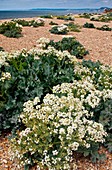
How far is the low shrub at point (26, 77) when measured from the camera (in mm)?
4453

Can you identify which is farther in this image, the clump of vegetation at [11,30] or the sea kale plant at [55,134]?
the clump of vegetation at [11,30]

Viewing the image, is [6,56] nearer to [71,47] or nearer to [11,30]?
[71,47]

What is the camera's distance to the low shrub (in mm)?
4453

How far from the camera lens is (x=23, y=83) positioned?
461 cm

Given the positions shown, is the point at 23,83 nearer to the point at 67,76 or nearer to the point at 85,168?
the point at 67,76

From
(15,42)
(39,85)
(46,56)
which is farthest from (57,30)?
(39,85)

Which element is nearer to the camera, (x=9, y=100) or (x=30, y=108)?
(x=30, y=108)

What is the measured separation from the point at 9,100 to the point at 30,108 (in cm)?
68

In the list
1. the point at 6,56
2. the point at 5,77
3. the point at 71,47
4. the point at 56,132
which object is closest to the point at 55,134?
the point at 56,132

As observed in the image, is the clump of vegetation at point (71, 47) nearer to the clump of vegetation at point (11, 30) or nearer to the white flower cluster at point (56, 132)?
the clump of vegetation at point (11, 30)

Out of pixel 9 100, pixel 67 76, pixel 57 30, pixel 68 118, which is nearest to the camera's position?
pixel 68 118

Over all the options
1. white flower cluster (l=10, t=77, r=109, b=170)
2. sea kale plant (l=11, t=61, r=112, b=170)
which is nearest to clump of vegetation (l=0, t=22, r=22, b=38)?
sea kale plant (l=11, t=61, r=112, b=170)

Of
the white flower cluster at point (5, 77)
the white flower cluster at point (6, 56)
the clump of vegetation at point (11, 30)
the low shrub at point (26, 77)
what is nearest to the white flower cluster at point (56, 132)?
the low shrub at point (26, 77)

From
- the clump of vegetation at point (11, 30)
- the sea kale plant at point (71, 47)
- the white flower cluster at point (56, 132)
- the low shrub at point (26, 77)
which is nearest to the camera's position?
the white flower cluster at point (56, 132)
